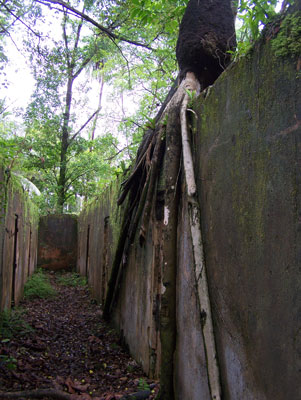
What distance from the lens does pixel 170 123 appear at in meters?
3.54

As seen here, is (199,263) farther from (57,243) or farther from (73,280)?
(57,243)

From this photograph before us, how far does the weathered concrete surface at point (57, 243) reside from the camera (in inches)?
628

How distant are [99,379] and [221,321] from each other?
258cm

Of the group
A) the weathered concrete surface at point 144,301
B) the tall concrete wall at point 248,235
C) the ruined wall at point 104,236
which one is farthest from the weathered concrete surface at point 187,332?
Answer: the ruined wall at point 104,236

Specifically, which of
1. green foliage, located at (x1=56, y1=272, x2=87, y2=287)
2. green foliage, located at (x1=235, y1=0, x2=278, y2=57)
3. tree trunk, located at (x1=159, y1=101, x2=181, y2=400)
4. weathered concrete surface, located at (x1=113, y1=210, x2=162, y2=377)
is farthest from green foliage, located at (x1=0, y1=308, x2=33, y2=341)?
green foliage, located at (x1=56, y1=272, x2=87, y2=287)

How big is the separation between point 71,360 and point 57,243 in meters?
11.5

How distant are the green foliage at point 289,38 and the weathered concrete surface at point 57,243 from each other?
49.5ft

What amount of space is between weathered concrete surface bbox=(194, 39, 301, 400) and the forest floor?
1725mm

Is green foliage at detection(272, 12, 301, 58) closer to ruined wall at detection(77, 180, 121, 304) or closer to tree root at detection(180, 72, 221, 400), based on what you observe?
tree root at detection(180, 72, 221, 400)

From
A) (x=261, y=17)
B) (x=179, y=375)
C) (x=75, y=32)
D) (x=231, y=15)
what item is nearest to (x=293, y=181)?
(x=261, y=17)

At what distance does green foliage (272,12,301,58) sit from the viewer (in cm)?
183

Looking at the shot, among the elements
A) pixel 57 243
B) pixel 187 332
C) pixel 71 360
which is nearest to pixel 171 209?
pixel 187 332

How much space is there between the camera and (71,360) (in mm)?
5105

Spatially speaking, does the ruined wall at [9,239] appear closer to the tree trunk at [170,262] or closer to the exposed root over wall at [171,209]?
the exposed root over wall at [171,209]
